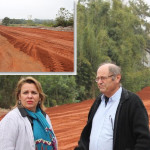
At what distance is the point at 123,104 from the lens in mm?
2064

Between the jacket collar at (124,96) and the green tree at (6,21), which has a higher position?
the green tree at (6,21)

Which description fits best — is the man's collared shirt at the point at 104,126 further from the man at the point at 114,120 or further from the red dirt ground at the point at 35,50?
the red dirt ground at the point at 35,50

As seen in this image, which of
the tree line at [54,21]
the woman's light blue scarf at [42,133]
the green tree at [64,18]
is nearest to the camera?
the woman's light blue scarf at [42,133]

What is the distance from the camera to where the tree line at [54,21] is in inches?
436

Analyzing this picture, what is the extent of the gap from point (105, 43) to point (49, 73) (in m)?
4.59

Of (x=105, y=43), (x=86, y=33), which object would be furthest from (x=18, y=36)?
(x=105, y=43)

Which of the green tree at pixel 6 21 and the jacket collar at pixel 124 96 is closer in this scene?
the jacket collar at pixel 124 96

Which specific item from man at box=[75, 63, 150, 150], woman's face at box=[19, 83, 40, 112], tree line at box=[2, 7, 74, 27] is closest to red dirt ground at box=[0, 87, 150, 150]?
tree line at box=[2, 7, 74, 27]

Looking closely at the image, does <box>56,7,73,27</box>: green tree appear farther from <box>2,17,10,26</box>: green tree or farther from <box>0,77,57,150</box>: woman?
Answer: <box>0,77,57,150</box>: woman

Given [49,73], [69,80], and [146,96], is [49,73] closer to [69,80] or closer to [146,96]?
[69,80]

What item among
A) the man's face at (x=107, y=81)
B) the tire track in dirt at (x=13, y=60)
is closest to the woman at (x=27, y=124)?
the man's face at (x=107, y=81)

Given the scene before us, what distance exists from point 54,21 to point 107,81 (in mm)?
10177

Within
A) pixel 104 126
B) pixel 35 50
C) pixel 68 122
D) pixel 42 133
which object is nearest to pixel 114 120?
pixel 104 126

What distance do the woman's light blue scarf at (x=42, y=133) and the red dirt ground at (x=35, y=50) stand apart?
9.11 m
